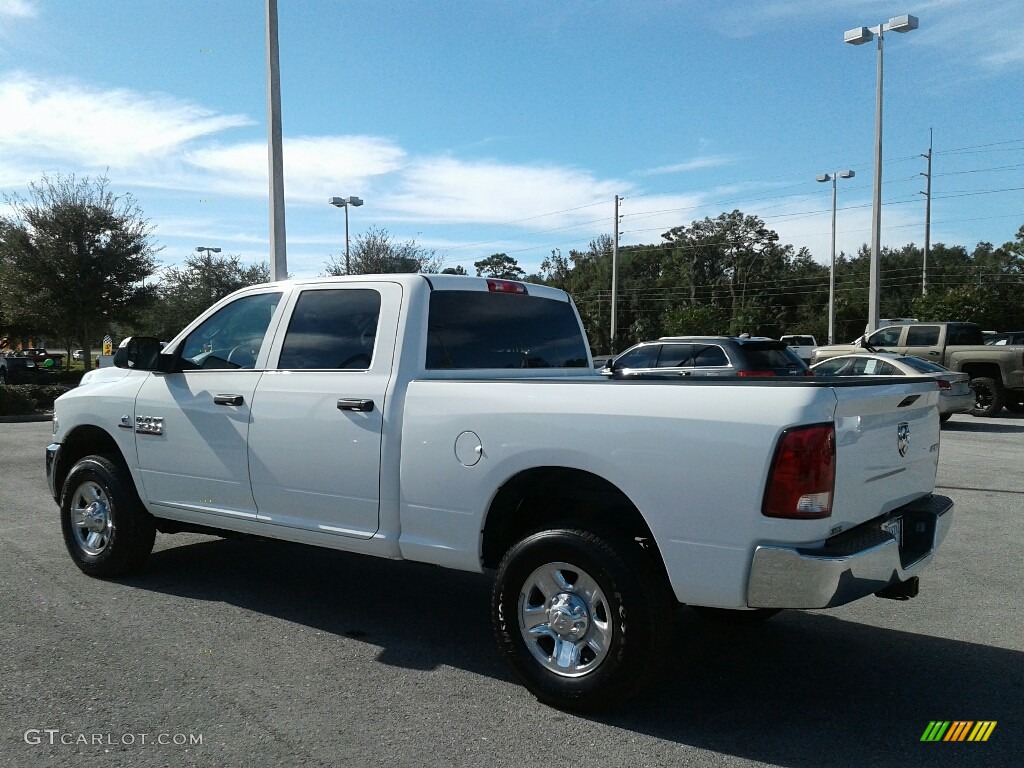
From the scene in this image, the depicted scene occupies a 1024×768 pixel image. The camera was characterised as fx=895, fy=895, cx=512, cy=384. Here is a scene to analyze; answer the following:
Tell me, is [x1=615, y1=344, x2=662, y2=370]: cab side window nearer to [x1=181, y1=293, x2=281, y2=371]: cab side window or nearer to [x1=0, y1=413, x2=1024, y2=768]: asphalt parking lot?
[x1=0, y1=413, x2=1024, y2=768]: asphalt parking lot

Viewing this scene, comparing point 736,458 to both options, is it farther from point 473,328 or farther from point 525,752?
point 473,328

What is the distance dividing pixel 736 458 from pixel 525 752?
143 cm

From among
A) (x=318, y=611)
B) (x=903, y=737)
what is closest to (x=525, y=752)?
(x=903, y=737)

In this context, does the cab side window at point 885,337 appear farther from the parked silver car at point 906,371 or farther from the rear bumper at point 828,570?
the rear bumper at point 828,570

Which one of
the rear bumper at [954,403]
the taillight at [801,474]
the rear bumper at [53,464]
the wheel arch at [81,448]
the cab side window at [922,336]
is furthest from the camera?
the cab side window at [922,336]

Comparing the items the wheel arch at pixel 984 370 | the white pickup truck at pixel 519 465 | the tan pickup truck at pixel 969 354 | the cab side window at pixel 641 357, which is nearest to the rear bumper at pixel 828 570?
the white pickup truck at pixel 519 465

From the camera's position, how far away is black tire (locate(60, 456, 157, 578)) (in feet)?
19.3

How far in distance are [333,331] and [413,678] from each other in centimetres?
195

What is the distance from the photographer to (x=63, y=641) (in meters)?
4.79

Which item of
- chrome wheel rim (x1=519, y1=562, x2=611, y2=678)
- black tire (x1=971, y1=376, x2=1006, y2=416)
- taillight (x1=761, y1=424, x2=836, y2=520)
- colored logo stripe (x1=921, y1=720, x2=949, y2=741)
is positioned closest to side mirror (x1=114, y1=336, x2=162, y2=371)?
chrome wheel rim (x1=519, y1=562, x2=611, y2=678)

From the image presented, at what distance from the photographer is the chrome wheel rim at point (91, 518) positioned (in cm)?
600

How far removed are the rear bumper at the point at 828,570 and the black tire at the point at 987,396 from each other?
1665cm

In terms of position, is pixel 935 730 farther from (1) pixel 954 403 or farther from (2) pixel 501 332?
(1) pixel 954 403

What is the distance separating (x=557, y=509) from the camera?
4453mm
